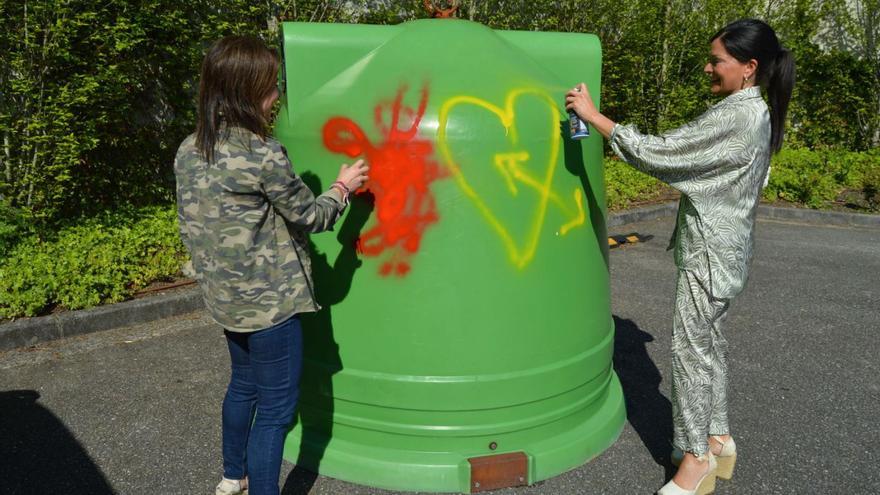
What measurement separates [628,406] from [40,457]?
282cm

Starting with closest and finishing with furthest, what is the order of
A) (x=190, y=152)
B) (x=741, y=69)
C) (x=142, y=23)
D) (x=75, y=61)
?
(x=190, y=152) → (x=741, y=69) → (x=75, y=61) → (x=142, y=23)

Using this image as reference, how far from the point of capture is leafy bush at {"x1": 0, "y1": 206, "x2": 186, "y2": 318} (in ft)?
14.2

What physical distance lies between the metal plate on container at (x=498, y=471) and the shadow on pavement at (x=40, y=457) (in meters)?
1.49

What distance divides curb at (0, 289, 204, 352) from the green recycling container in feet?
8.09

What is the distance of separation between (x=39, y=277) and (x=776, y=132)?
14.8ft

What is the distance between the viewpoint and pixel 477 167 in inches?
95.5

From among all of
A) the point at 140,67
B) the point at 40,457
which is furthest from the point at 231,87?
the point at 140,67

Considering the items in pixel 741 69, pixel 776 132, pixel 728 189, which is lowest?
pixel 728 189

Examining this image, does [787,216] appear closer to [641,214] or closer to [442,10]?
[641,214]

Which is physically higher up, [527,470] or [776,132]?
[776,132]

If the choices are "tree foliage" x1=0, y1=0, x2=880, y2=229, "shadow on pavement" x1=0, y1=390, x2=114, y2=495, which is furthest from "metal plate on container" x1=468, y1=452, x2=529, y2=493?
"tree foliage" x1=0, y1=0, x2=880, y2=229

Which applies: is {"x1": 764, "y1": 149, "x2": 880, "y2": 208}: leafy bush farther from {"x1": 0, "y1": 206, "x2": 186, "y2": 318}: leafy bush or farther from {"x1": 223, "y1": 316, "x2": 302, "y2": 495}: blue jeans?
{"x1": 223, "y1": 316, "x2": 302, "y2": 495}: blue jeans

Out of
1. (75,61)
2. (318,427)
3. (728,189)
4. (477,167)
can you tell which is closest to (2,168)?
(75,61)

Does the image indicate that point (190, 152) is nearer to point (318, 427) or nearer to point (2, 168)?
point (318, 427)
